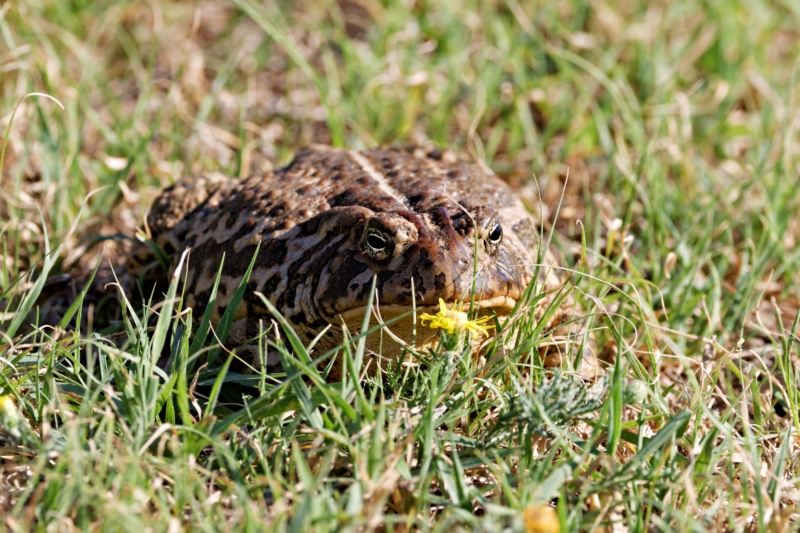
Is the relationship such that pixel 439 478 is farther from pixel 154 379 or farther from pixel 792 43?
pixel 792 43

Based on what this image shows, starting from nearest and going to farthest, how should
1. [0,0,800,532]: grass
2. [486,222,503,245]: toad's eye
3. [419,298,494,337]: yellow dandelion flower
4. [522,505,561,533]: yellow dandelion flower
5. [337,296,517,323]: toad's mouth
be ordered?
[522,505,561,533]: yellow dandelion flower → [0,0,800,532]: grass → [419,298,494,337]: yellow dandelion flower → [337,296,517,323]: toad's mouth → [486,222,503,245]: toad's eye

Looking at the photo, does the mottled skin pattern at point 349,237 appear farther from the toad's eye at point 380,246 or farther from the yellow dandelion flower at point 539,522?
the yellow dandelion flower at point 539,522

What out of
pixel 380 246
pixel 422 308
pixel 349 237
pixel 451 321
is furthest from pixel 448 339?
pixel 349 237

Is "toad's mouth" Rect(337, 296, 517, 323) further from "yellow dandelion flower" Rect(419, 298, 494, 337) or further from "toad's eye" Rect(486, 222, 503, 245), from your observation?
"toad's eye" Rect(486, 222, 503, 245)

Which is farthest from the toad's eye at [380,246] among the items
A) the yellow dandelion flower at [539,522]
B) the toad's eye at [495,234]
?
the yellow dandelion flower at [539,522]

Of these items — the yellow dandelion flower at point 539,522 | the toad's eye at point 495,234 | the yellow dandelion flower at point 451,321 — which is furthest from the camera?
the toad's eye at point 495,234

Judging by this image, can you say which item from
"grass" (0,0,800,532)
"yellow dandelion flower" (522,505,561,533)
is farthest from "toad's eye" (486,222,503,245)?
"yellow dandelion flower" (522,505,561,533)

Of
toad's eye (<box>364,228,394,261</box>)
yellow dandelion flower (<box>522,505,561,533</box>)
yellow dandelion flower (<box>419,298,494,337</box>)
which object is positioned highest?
toad's eye (<box>364,228,394,261</box>)

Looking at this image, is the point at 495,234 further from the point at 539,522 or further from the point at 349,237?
the point at 539,522
